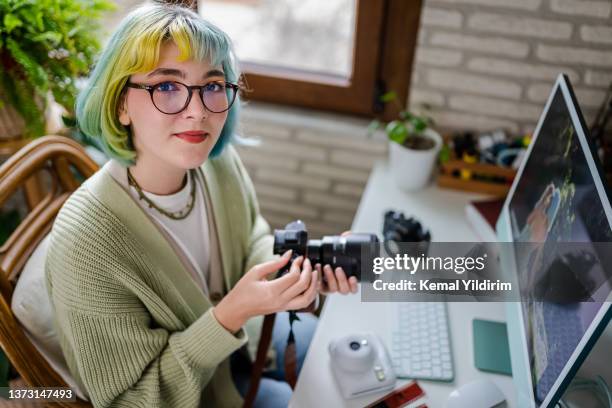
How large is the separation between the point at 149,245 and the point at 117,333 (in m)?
0.18

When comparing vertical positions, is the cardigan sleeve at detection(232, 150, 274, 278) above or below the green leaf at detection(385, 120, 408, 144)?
below

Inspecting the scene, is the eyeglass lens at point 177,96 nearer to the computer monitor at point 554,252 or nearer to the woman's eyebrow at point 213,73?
the woman's eyebrow at point 213,73

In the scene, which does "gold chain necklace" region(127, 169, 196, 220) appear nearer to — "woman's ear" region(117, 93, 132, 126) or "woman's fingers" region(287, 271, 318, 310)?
"woman's ear" region(117, 93, 132, 126)

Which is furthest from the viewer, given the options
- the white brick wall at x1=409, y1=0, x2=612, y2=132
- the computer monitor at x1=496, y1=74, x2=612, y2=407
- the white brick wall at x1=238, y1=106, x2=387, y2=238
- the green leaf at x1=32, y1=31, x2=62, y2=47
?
the white brick wall at x1=238, y1=106, x2=387, y2=238

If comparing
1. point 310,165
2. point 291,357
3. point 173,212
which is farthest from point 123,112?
point 310,165

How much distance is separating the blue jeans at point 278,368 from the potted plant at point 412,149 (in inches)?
18.9

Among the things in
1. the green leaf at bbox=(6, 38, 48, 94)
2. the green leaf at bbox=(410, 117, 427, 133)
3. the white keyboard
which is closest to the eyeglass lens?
the green leaf at bbox=(6, 38, 48, 94)

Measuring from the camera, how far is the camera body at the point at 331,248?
1.05m

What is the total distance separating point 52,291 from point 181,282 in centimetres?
24

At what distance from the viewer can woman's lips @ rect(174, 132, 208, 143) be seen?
1.02m

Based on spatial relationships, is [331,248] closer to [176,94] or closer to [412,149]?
[176,94]

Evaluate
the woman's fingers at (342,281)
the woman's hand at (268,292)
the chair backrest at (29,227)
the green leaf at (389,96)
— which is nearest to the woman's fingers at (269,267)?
the woman's hand at (268,292)

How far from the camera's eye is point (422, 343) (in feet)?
3.84

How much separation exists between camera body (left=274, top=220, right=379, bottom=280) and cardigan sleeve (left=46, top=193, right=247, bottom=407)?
20 cm
